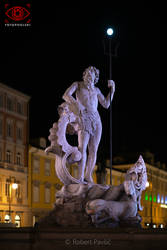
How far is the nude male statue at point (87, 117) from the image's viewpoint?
11922mm

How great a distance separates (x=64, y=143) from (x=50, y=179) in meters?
39.1

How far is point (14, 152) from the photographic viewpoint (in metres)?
46.6

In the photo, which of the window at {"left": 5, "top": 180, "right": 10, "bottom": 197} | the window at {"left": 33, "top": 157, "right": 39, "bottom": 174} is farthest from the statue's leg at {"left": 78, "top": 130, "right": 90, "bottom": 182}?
the window at {"left": 33, "top": 157, "right": 39, "bottom": 174}

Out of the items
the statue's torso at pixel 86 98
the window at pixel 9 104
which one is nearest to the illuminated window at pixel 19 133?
the window at pixel 9 104

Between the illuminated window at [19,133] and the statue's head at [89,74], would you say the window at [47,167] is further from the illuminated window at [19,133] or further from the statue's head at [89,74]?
the statue's head at [89,74]

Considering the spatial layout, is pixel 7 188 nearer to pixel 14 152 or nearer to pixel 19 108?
pixel 14 152

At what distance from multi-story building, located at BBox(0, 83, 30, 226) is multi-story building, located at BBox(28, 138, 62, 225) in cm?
75

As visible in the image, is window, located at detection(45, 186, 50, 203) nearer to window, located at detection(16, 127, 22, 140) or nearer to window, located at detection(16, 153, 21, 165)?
window, located at detection(16, 153, 21, 165)

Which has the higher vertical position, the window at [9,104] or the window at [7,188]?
the window at [9,104]

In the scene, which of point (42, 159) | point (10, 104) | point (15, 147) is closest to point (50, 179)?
point (42, 159)

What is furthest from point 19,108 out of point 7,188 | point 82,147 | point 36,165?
point 82,147

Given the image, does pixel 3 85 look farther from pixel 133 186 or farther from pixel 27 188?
pixel 133 186

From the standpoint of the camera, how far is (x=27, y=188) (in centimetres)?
4716

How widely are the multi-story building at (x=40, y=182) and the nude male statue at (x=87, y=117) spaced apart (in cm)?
3512
